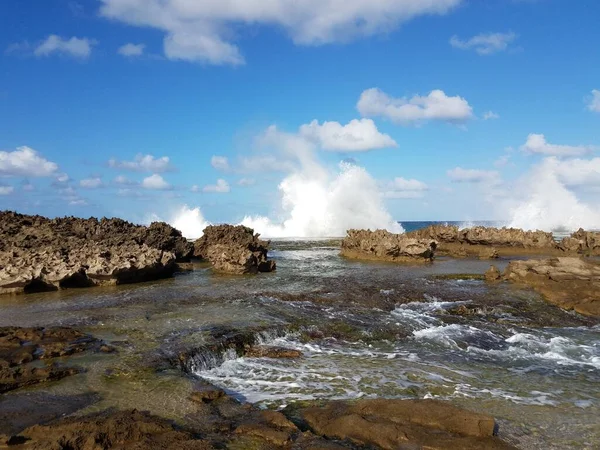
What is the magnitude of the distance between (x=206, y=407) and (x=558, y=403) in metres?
5.72

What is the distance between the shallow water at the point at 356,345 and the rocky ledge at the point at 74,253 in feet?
2.97

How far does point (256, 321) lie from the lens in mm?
12172

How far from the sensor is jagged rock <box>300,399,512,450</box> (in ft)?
17.9

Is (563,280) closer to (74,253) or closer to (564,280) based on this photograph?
(564,280)

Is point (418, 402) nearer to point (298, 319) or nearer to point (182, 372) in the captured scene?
point (182, 372)

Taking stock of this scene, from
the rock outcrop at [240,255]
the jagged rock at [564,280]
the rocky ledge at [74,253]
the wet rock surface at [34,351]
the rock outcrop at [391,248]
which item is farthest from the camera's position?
the rock outcrop at [391,248]

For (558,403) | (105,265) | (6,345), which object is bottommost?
(558,403)

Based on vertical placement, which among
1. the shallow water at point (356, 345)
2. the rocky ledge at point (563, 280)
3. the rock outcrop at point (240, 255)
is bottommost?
the shallow water at point (356, 345)

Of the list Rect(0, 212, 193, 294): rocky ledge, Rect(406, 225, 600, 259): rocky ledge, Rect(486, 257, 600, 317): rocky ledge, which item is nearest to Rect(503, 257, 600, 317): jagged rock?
Rect(486, 257, 600, 317): rocky ledge

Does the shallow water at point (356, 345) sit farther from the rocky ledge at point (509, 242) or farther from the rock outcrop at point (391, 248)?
the rocky ledge at point (509, 242)

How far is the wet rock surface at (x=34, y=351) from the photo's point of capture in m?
7.29

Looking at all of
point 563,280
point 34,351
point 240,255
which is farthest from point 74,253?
point 563,280

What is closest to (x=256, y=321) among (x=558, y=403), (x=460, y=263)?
(x=558, y=403)

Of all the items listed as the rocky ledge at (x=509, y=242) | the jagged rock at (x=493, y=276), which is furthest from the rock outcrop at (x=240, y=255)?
the rocky ledge at (x=509, y=242)
